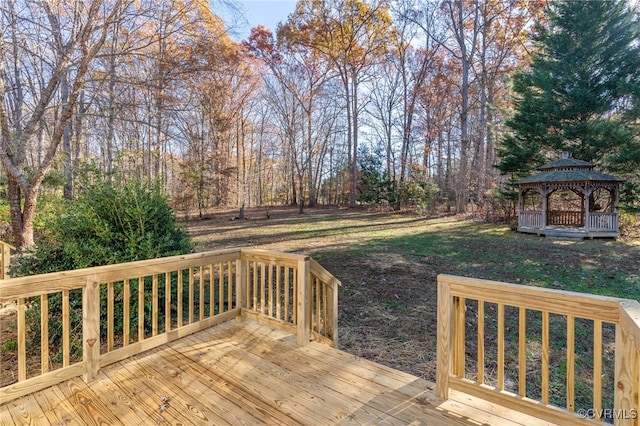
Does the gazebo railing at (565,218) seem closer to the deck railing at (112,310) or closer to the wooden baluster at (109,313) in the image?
the deck railing at (112,310)

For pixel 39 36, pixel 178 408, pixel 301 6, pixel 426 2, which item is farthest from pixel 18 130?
pixel 426 2

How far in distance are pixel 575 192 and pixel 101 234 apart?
1458 cm

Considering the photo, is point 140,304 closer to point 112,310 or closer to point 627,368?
point 112,310

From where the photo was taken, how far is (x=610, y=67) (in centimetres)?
1161

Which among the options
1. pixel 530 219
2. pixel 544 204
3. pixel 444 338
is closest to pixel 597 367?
pixel 444 338

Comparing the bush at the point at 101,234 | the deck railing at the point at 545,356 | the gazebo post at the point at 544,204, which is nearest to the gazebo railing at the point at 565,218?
the gazebo post at the point at 544,204

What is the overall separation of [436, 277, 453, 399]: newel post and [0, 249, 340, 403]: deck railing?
1322mm

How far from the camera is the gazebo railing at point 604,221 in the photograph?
10.7 m

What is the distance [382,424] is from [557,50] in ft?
52.6

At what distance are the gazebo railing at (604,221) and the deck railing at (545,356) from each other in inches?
352

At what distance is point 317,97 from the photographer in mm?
22219

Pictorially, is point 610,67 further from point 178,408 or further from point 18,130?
point 18,130

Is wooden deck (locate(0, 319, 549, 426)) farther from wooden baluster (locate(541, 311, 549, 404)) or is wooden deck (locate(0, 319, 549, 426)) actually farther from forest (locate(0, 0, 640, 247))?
forest (locate(0, 0, 640, 247))

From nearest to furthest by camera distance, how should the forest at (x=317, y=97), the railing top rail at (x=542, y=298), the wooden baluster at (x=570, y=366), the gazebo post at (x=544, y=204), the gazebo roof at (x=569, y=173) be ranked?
the railing top rail at (x=542, y=298) < the wooden baluster at (x=570, y=366) < the forest at (x=317, y=97) < the gazebo roof at (x=569, y=173) < the gazebo post at (x=544, y=204)
